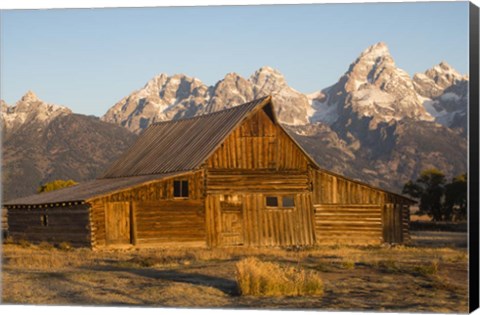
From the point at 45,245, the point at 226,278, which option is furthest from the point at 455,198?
the point at 226,278

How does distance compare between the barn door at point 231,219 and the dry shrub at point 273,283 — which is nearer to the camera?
the dry shrub at point 273,283

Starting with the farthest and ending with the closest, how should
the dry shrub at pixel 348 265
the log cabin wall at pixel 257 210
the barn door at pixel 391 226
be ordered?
the barn door at pixel 391 226 → the log cabin wall at pixel 257 210 → the dry shrub at pixel 348 265

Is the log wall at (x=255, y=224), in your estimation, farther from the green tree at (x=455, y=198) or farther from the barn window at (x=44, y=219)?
the green tree at (x=455, y=198)

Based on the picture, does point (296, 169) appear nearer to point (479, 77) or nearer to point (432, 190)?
point (479, 77)

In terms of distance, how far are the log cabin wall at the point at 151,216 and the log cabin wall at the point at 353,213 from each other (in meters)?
6.19

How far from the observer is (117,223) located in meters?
44.3

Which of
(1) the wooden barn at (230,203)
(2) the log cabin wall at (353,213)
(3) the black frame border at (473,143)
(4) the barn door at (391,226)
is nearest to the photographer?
(3) the black frame border at (473,143)

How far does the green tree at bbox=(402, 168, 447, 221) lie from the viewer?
297ft

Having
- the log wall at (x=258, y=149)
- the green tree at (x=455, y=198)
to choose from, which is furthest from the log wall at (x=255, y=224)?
→ the green tree at (x=455, y=198)

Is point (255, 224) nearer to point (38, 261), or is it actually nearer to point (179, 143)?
point (179, 143)

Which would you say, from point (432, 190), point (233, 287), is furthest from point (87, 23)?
point (432, 190)

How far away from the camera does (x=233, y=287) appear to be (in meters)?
28.4

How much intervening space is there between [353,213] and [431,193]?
44.1 m

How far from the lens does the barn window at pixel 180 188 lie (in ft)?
152
